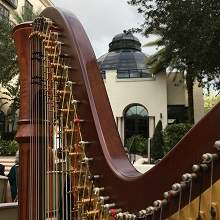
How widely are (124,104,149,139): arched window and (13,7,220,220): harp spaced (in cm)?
2704

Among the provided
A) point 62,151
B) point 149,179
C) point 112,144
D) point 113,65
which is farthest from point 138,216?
point 113,65

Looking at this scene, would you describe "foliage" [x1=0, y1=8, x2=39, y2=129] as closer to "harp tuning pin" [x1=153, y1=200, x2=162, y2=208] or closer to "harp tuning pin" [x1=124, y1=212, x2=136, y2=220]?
"harp tuning pin" [x1=124, y1=212, x2=136, y2=220]

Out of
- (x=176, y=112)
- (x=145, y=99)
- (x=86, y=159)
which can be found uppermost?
(x=145, y=99)

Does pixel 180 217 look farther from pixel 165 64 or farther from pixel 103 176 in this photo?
pixel 165 64

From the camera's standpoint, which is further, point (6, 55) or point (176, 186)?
point (6, 55)

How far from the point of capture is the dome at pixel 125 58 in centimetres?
3091

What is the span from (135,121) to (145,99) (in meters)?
1.57

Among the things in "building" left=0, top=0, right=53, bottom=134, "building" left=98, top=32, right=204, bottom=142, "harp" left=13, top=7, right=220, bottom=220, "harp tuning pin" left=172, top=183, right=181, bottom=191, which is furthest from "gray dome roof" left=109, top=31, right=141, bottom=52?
"harp tuning pin" left=172, top=183, right=181, bottom=191

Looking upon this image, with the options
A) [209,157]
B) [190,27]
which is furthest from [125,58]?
[209,157]

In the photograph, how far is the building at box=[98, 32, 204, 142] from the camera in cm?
2917

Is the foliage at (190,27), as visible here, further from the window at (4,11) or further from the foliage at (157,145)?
the window at (4,11)

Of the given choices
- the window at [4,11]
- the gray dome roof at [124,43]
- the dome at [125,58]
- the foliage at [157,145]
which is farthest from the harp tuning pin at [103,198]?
the gray dome roof at [124,43]

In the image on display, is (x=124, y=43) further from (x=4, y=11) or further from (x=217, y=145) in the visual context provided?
(x=217, y=145)

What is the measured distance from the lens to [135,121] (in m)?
30.2
